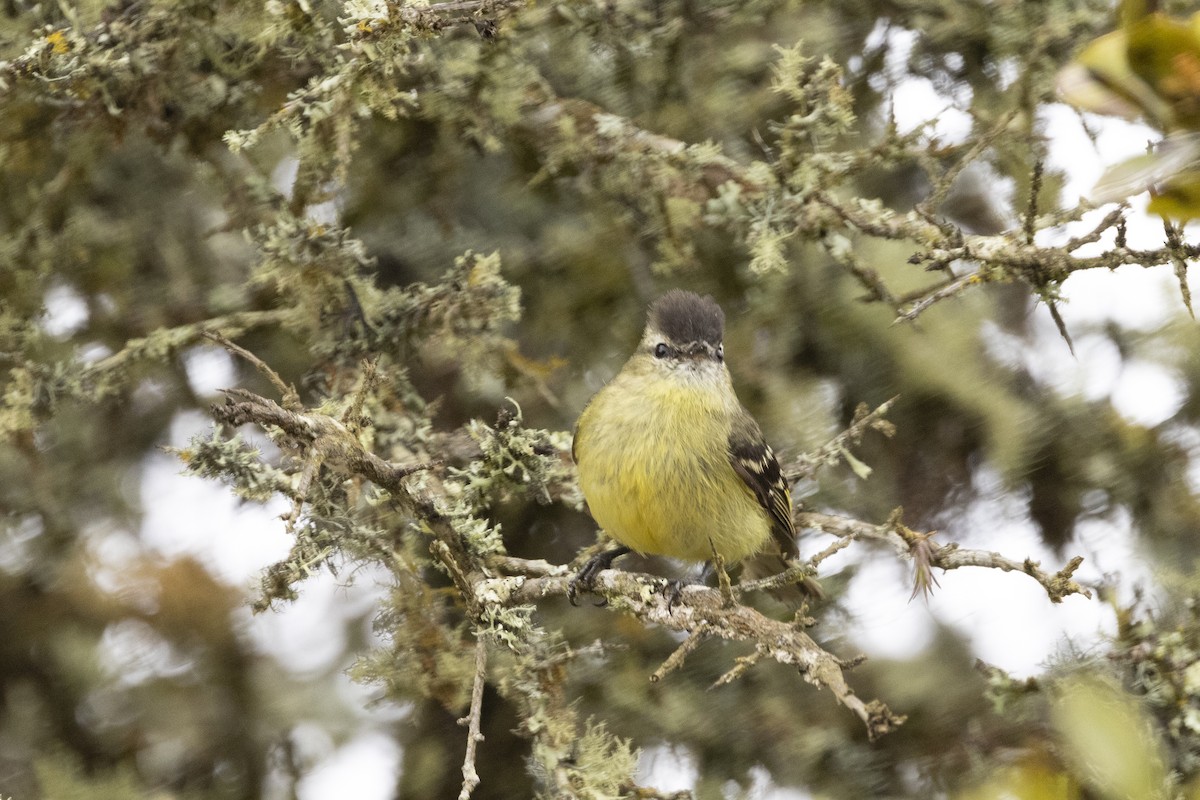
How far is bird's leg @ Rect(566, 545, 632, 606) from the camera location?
96.0 inches

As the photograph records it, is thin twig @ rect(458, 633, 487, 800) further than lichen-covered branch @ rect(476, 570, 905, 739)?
Yes

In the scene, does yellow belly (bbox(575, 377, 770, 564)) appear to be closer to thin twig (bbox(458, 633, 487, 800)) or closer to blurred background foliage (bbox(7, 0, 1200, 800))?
blurred background foliage (bbox(7, 0, 1200, 800))

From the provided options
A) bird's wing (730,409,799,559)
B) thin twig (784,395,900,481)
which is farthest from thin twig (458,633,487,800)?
bird's wing (730,409,799,559)

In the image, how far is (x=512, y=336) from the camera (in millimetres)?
3375

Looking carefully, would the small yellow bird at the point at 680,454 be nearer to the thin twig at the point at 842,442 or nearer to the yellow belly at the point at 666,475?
the yellow belly at the point at 666,475

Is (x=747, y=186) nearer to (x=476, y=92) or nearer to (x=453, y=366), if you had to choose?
(x=476, y=92)

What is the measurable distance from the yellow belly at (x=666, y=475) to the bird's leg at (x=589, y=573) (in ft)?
0.47

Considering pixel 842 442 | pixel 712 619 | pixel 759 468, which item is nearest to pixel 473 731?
pixel 712 619

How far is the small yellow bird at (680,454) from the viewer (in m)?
3.00

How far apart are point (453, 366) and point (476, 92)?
2.55 ft

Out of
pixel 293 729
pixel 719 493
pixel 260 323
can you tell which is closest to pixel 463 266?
pixel 260 323

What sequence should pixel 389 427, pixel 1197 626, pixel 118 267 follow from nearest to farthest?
1. pixel 1197 626
2. pixel 389 427
3. pixel 118 267

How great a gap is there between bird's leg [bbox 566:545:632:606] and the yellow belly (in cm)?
14

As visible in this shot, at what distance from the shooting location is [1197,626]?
2568mm
